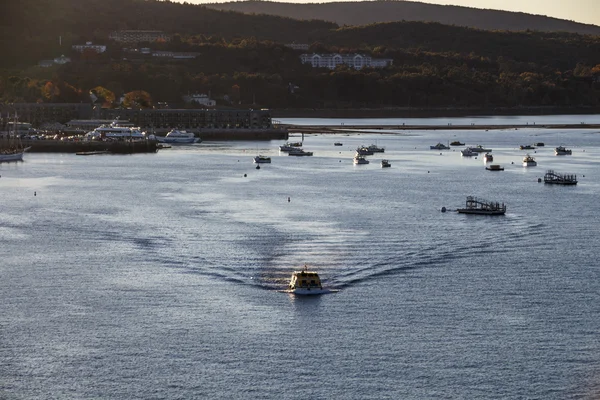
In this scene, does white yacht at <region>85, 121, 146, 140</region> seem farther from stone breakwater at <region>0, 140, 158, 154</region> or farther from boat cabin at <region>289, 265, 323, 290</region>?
boat cabin at <region>289, 265, 323, 290</region>

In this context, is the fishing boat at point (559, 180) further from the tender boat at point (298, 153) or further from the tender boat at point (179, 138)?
the tender boat at point (179, 138)

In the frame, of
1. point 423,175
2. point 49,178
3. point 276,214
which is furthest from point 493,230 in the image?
point 49,178

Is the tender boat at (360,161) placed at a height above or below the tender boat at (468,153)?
above

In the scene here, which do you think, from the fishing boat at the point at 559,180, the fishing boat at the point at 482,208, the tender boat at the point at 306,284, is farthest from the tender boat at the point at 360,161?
the tender boat at the point at 306,284

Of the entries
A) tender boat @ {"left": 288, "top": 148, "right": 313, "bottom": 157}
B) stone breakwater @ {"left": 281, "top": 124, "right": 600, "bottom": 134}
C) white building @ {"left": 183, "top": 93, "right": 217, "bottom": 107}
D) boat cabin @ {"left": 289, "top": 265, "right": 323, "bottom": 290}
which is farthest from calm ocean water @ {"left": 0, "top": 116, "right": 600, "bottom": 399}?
white building @ {"left": 183, "top": 93, "right": 217, "bottom": 107}

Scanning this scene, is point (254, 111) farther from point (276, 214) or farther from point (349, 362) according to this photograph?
point (349, 362)

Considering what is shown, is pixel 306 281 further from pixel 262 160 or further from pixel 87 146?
pixel 87 146
